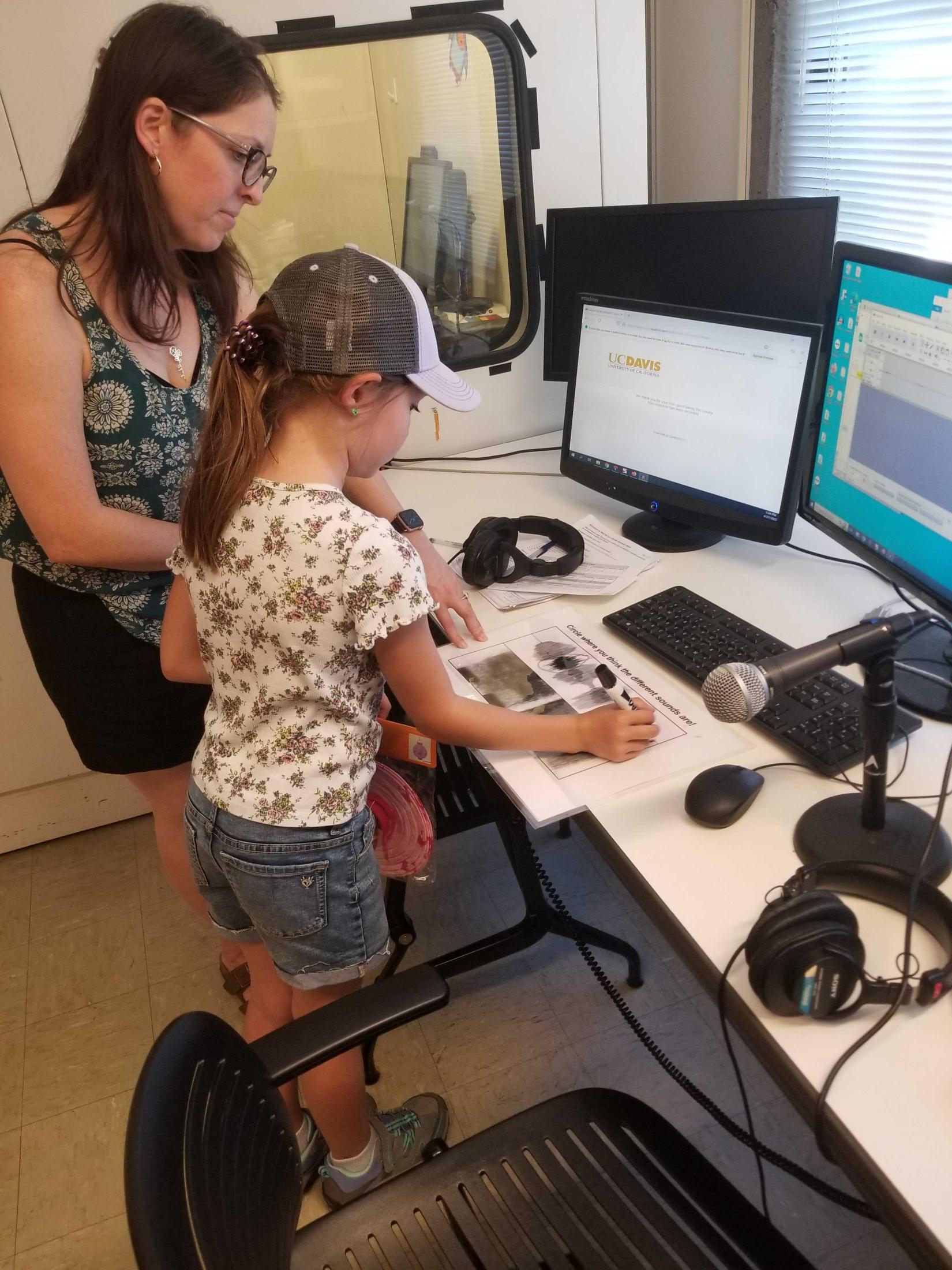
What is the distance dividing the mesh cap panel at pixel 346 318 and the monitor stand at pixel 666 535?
714mm

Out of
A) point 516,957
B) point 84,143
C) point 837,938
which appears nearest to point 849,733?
point 837,938

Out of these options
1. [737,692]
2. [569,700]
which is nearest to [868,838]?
[737,692]

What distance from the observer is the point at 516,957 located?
183 cm

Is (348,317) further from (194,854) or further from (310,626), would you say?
(194,854)

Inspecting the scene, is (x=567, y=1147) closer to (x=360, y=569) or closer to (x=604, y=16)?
(x=360, y=569)

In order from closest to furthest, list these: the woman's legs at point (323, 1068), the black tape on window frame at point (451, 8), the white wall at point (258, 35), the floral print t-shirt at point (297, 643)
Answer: the floral print t-shirt at point (297, 643), the woman's legs at point (323, 1068), the white wall at point (258, 35), the black tape on window frame at point (451, 8)

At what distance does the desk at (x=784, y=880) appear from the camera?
661mm

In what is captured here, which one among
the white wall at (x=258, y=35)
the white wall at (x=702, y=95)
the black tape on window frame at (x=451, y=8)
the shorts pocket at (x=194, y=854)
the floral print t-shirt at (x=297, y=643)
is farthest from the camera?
the white wall at (x=702, y=95)

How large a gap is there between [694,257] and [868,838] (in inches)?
45.5

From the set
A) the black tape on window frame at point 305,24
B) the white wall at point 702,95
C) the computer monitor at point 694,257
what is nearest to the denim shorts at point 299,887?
the computer monitor at point 694,257

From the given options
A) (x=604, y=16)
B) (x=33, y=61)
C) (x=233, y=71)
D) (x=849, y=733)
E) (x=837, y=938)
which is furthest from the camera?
(x=604, y=16)

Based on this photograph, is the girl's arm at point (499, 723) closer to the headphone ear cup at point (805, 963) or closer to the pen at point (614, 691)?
the pen at point (614, 691)

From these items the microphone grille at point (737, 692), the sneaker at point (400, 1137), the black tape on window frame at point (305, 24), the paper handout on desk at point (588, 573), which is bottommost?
the sneaker at point (400, 1137)

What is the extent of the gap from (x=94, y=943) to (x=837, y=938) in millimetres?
1733
